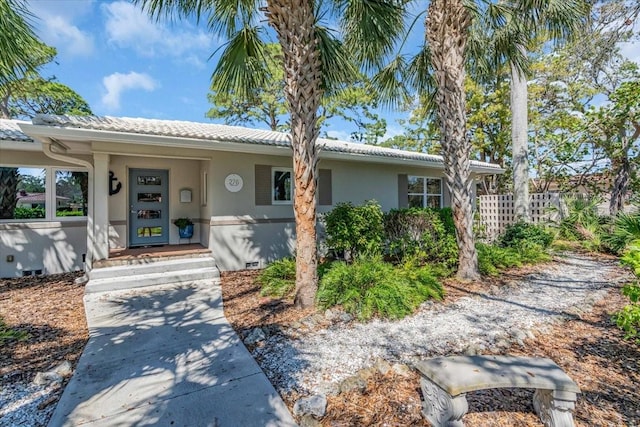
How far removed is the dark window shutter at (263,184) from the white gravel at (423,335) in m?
5.20

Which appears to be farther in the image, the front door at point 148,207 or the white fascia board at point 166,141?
the front door at point 148,207

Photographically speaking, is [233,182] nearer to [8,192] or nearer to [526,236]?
[8,192]

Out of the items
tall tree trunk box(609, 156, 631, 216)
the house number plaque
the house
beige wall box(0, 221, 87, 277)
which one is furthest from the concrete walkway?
tall tree trunk box(609, 156, 631, 216)

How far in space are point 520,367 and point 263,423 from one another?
2.27 metres

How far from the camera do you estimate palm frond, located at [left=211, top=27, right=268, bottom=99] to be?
7070mm

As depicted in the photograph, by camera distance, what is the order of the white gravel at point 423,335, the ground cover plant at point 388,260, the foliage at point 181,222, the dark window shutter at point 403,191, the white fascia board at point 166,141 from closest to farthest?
the white gravel at point 423,335, the ground cover plant at point 388,260, the white fascia board at point 166,141, the foliage at point 181,222, the dark window shutter at point 403,191

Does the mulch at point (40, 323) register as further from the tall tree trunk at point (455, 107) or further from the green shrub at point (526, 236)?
the green shrub at point (526, 236)

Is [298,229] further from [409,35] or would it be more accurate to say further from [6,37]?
[409,35]

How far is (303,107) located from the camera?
5.34 metres

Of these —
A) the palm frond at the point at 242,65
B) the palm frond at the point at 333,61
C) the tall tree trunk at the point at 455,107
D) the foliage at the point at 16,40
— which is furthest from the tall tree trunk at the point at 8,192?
the tall tree trunk at the point at 455,107

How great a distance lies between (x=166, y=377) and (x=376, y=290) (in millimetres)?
3382

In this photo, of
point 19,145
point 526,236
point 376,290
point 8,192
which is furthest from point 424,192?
point 8,192

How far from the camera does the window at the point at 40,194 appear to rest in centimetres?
830

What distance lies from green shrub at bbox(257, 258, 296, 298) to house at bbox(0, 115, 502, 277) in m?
1.93
